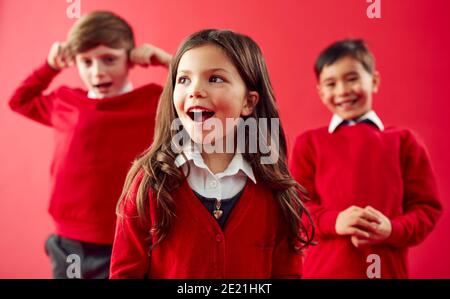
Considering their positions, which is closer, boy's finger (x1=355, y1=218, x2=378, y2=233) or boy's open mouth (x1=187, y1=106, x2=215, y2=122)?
boy's open mouth (x1=187, y1=106, x2=215, y2=122)

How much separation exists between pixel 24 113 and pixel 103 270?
44 centimetres

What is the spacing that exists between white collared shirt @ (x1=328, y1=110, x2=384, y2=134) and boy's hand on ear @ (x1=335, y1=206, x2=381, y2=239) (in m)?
0.20

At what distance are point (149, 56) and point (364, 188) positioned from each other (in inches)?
23.0

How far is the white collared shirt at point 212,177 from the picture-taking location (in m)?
1.00

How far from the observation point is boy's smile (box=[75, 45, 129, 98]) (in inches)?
49.3

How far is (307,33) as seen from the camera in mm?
1330

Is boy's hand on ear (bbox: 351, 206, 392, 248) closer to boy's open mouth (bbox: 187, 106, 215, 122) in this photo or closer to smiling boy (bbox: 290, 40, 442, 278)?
smiling boy (bbox: 290, 40, 442, 278)

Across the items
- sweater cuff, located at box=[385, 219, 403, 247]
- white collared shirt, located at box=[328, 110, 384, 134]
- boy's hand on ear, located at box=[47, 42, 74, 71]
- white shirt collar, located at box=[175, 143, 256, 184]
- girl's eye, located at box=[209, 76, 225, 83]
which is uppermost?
boy's hand on ear, located at box=[47, 42, 74, 71]

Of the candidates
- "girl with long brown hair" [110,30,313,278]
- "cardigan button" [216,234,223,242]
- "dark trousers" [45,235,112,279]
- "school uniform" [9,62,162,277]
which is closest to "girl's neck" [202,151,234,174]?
"girl with long brown hair" [110,30,313,278]

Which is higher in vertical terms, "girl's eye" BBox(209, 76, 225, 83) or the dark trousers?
"girl's eye" BBox(209, 76, 225, 83)

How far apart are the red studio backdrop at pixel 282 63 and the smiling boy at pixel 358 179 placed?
3 centimetres

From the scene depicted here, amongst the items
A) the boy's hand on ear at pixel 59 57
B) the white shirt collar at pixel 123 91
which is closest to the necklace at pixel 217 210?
the white shirt collar at pixel 123 91

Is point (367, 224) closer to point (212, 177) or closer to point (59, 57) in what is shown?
point (212, 177)
